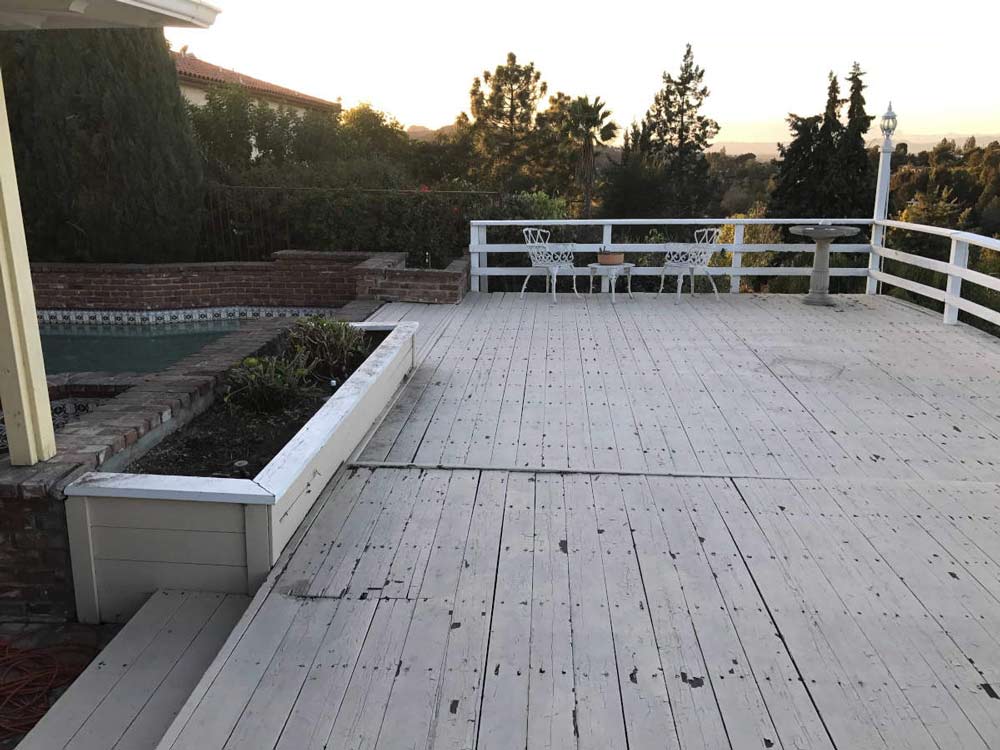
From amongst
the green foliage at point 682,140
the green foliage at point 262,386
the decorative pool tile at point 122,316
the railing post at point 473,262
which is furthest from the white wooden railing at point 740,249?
the green foliage at point 682,140

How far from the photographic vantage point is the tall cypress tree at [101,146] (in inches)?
352

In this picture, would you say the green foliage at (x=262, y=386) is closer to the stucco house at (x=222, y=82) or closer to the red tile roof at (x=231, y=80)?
the stucco house at (x=222, y=82)

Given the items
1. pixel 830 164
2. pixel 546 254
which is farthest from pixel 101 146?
pixel 830 164

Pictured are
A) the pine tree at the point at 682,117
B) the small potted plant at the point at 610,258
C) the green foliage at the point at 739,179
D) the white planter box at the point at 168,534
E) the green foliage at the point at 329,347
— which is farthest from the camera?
the pine tree at the point at 682,117

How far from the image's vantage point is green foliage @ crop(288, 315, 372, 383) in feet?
15.4

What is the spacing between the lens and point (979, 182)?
102 ft

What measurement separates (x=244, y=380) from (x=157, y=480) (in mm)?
1381

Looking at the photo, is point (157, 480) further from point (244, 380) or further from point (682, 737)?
point (682, 737)

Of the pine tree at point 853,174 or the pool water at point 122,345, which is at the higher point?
the pine tree at point 853,174

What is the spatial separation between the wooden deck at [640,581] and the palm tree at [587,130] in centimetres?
2805

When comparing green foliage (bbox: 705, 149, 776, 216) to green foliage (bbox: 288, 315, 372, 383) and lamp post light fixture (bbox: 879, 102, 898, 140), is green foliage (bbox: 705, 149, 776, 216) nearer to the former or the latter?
lamp post light fixture (bbox: 879, 102, 898, 140)

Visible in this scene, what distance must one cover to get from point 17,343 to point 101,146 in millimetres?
7622

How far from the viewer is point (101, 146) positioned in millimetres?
9234

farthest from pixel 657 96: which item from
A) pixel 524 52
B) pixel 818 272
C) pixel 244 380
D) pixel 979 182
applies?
pixel 244 380
